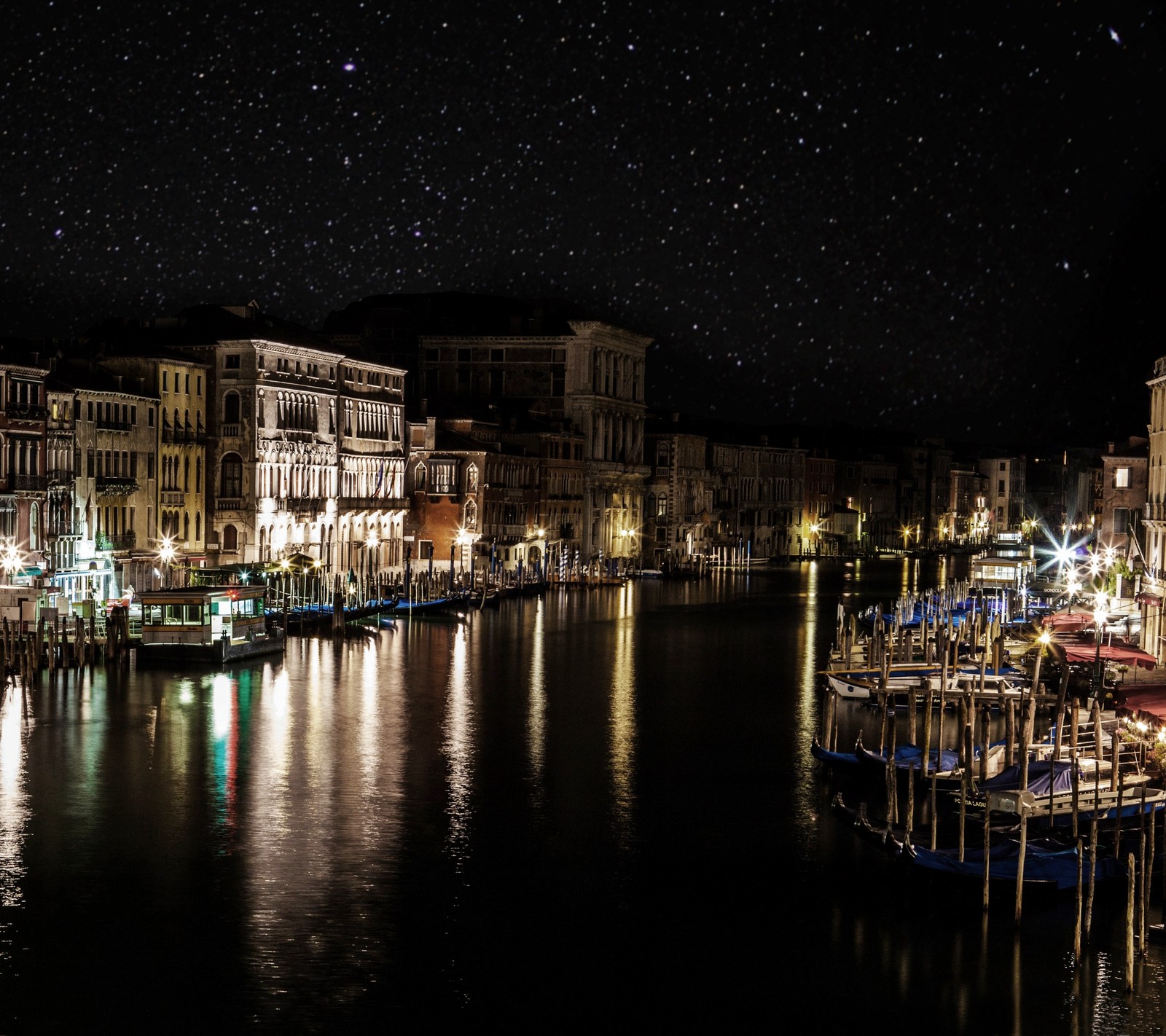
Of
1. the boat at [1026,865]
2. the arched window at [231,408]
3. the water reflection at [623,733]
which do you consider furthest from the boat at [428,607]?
the boat at [1026,865]

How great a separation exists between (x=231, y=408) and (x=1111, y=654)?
25.6 m

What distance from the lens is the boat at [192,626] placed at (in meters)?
37.1

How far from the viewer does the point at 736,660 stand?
42594 mm

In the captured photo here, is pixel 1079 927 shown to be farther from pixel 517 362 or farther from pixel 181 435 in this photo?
pixel 517 362

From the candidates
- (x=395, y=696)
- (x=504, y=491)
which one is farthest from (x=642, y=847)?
(x=504, y=491)

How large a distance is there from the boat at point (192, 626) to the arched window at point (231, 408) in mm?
12342

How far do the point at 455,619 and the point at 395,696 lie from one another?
16508 mm

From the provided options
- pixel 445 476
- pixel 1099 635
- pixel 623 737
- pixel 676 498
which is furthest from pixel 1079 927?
pixel 676 498

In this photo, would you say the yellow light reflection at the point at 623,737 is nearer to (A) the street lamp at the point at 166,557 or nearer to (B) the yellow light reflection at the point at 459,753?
(B) the yellow light reflection at the point at 459,753

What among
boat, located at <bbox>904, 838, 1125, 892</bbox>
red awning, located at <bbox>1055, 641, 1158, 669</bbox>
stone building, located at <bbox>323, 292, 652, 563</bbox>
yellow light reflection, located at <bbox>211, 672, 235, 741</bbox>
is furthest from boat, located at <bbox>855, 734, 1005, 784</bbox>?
stone building, located at <bbox>323, 292, 652, 563</bbox>

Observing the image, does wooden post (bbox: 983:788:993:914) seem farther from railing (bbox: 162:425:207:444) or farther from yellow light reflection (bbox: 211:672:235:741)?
railing (bbox: 162:425:207:444)

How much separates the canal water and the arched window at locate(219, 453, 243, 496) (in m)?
16.2

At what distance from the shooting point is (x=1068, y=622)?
4300 cm

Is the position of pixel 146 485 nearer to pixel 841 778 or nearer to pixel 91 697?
pixel 91 697
